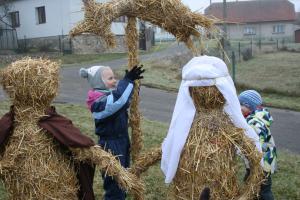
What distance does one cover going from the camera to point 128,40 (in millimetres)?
4500

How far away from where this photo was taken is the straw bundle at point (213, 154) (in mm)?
3379

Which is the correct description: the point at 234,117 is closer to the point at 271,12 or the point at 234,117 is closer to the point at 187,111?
the point at 187,111

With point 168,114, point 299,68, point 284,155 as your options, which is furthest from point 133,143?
point 299,68

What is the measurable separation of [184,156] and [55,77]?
120 cm

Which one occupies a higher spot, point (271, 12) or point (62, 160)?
point (271, 12)

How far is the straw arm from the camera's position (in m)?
3.54

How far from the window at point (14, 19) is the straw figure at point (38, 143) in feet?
103

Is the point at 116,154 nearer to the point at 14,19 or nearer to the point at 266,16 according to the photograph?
the point at 14,19

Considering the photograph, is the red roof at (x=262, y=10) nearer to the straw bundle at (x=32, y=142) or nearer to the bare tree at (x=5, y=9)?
the bare tree at (x=5, y=9)

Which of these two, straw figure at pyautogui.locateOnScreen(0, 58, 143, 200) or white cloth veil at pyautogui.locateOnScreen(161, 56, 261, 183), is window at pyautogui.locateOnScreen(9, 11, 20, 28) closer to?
straw figure at pyautogui.locateOnScreen(0, 58, 143, 200)

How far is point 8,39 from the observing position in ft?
106

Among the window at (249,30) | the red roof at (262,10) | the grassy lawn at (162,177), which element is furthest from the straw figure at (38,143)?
the red roof at (262,10)

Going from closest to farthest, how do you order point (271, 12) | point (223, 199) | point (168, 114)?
point (223, 199)
point (168, 114)
point (271, 12)

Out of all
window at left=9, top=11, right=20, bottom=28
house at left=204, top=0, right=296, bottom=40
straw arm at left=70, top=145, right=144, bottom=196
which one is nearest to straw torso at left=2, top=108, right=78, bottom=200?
straw arm at left=70, top=145, right=144, bottom=196
